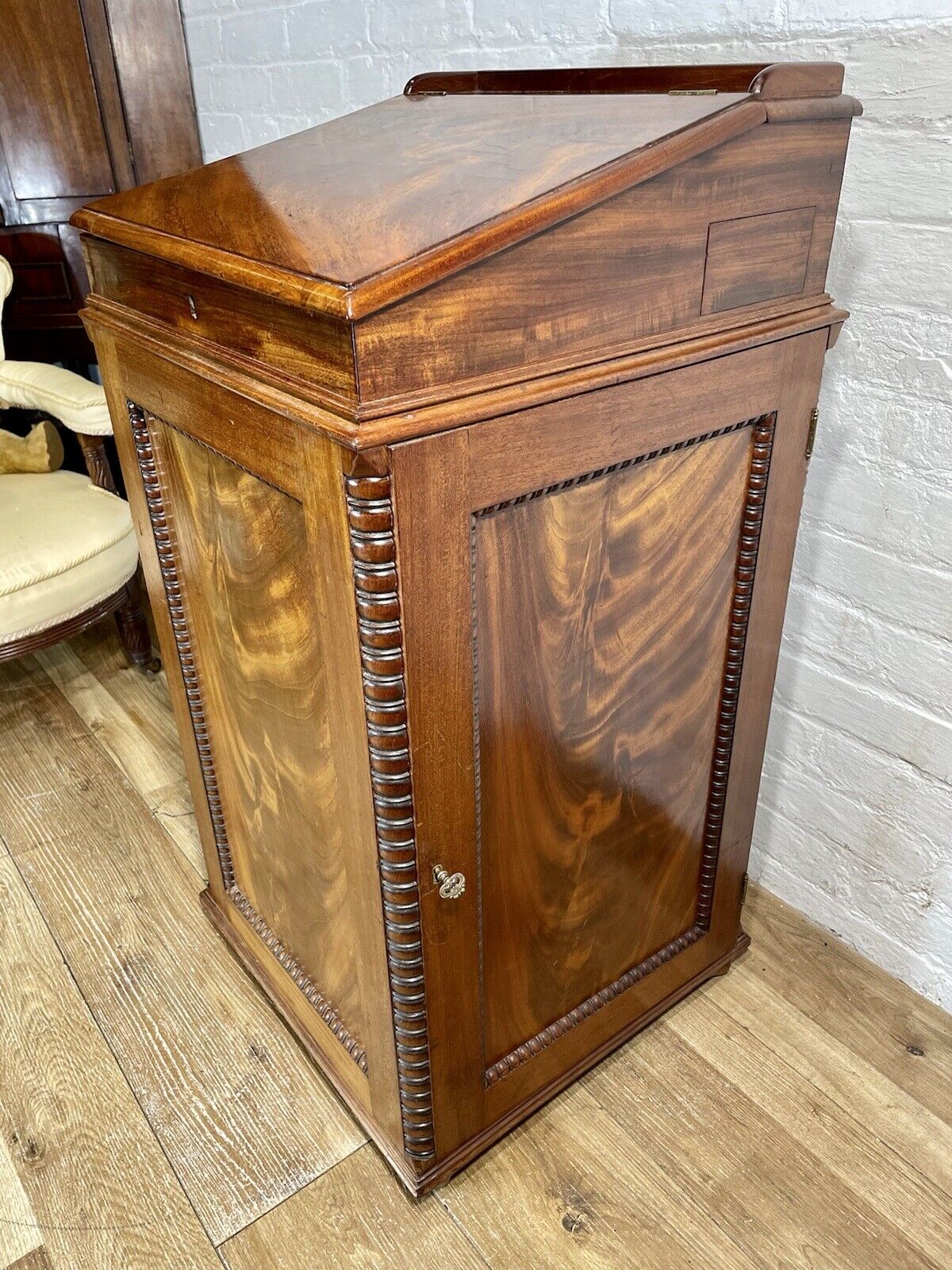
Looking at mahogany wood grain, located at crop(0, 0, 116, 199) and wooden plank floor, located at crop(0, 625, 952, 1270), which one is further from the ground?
mahogany wood grain, located at crop(0, 0, 116, 199)

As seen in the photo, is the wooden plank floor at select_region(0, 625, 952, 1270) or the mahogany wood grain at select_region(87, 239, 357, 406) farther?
the wooden plank floor at select_region(0, 625, 952, 1270)

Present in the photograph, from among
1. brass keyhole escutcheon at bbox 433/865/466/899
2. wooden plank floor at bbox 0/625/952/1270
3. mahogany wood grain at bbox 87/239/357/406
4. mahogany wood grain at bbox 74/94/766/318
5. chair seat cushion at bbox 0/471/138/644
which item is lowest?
wooden plank floor at bbox 0/625/952/1270

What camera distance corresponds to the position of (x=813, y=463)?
1.20 meters

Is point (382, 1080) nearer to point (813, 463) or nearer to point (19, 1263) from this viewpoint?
point (19, 1263)

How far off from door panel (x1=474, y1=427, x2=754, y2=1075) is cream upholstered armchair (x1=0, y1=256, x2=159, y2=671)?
1094 mm

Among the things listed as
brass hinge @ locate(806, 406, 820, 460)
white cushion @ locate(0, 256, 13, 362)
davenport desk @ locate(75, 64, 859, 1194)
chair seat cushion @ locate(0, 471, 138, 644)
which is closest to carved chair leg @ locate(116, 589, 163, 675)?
chair seat cushion @ locate(0, 471, 138, 644)

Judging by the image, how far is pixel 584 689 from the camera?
93 cm

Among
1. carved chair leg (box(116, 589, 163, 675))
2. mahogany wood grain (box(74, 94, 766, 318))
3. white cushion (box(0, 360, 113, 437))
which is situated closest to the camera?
mahogany wood grain (box(74, 94, 766, 318))

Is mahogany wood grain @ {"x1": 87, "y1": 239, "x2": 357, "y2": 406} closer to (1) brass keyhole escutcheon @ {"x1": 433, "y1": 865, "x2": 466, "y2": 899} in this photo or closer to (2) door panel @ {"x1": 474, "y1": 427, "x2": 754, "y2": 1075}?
(2) door panel @ {"x1": 474, "y1": 427, "x2": 754, "y2": 1075}

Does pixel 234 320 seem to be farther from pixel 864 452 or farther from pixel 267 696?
pixel 864 452

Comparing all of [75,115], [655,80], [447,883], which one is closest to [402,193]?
[655,80]

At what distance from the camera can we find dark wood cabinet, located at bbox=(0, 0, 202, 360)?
192 centimetres

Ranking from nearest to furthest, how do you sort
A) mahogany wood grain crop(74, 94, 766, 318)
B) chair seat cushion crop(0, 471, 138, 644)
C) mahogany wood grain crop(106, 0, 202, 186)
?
mahogany wood grain crop(74, 94, 766, 318)
chair seat cushion crop(0, 471, 138, 644)
mahogany wood grain crop(106, 0, 202, 186)

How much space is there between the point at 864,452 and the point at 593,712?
0.49m
